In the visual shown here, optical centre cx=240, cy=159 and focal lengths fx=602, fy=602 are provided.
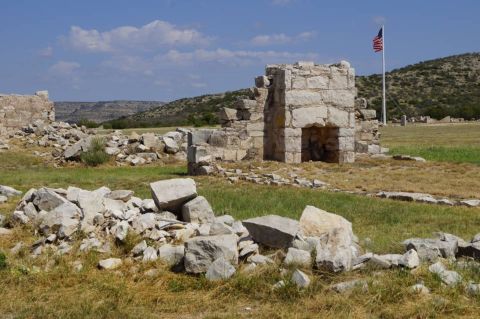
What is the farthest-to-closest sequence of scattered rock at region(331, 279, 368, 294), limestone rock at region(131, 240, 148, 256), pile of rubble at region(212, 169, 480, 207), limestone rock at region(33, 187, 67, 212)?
pile of rubble at region(212, 169, 480, 207) < limestone rock at region(33, 187, 67, 212) < limestone rock at region(131, 240, 148, 256) < scattered rock at region(331, 279, 368, 294)

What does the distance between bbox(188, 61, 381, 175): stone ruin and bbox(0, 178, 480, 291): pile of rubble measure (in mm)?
8803

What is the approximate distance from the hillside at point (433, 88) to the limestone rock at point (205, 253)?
49546mm

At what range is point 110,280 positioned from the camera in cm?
598

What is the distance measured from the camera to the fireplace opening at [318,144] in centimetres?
1814

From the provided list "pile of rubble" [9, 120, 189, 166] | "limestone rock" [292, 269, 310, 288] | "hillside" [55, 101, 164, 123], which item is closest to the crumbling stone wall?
"pile of rubble" [9, 120, 189, 166]

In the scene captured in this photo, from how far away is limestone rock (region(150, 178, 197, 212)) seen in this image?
25.2 feet

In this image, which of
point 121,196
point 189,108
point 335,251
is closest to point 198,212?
point 121,196

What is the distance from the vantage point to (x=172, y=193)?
305 inches

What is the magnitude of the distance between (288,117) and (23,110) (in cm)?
1669

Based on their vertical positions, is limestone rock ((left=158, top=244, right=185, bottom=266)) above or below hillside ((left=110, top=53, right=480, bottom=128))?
below

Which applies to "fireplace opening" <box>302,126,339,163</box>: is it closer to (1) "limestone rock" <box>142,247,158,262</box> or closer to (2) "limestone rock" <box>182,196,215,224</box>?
(2) "limestone rock" <box>182,196,215,224</box>

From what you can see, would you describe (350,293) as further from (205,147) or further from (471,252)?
(205,147)

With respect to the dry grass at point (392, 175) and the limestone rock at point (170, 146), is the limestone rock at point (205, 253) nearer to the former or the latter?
the dry grass at point (392, 175)

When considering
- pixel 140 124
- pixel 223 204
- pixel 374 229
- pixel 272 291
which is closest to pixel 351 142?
pixel 223 204
